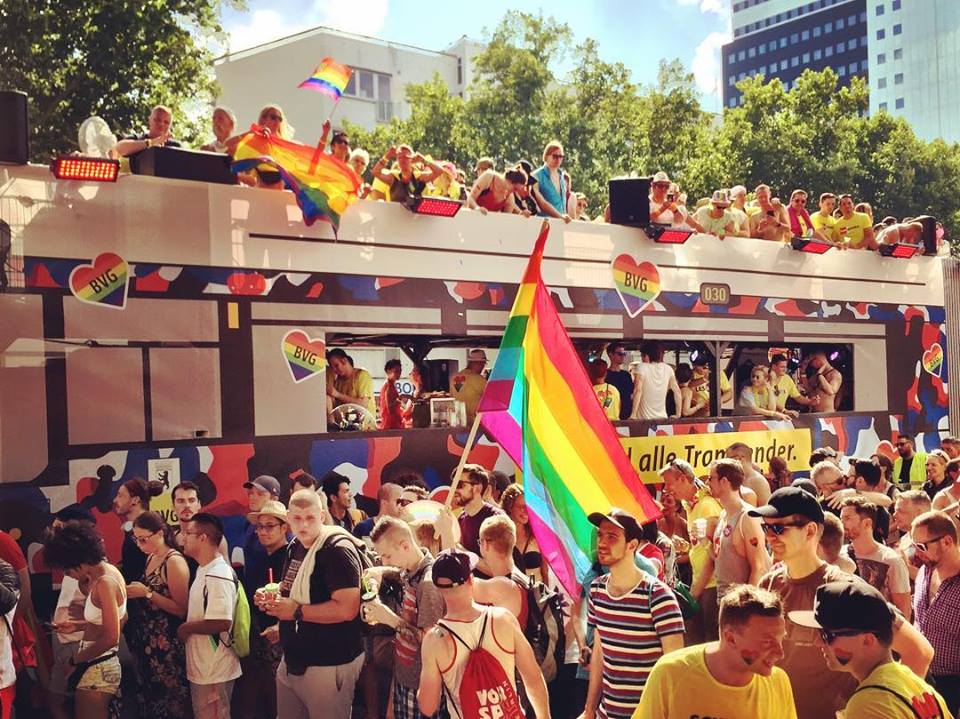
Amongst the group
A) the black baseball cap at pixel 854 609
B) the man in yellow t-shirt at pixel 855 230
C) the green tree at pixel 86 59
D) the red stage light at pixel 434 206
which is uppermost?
the green tree at pixel 86 59

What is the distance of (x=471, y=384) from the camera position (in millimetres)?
9539

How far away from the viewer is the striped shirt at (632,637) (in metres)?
4.37

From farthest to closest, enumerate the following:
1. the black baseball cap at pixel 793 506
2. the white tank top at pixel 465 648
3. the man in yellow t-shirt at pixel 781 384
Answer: the man in yellow t-shirt at pixel 781 384, the black baseball cap at pixel 793 506, the white tank top at pixel 465 648

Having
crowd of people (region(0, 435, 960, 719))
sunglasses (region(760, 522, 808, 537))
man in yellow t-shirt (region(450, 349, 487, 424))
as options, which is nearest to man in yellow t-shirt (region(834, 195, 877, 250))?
man in yellow t-shirt (region(450, 349, 487, 424))

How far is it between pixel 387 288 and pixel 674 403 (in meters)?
3.68

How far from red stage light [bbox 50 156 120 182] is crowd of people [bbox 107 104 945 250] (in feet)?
1.53

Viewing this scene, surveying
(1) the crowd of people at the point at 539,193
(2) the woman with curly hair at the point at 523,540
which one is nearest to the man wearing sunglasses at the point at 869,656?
(2) the woman with curly hair at the point at 523,540

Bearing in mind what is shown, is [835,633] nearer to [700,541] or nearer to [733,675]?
[733,675]

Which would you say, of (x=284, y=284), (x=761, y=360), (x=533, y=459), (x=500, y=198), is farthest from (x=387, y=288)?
(x=761, y=360)

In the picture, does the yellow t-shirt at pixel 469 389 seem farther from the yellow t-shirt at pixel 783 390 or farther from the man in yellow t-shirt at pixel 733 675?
the man in yellow t-shirt at pixel 733 675

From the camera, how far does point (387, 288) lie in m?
8.60

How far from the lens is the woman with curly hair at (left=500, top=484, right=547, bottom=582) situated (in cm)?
631

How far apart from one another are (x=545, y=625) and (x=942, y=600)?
1.79 meters

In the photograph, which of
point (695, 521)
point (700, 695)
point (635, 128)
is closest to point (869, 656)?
point (700, 695)
